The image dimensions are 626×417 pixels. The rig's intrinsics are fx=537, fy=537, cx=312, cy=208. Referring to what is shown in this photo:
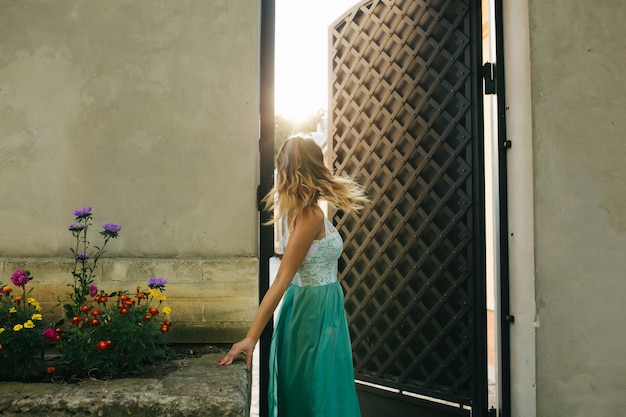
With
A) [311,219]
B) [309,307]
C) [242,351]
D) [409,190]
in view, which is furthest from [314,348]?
[409,190]

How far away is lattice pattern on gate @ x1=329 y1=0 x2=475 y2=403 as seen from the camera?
3873 millimetres

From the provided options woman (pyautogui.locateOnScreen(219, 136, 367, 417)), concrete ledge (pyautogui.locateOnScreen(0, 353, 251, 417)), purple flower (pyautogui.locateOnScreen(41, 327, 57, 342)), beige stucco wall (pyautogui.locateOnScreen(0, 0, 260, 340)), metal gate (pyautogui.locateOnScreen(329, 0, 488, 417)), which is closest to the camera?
concrete ledge (pyautogui.locateOnScreen(0, 353, 251, 417))

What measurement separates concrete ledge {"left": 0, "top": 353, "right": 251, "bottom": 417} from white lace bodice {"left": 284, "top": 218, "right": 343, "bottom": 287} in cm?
70

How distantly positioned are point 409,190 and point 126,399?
2.77m

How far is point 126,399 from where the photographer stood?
2.05m

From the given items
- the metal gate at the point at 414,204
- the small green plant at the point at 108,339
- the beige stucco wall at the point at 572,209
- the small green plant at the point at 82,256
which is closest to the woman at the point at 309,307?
→ the small green plant at the point at 108,339

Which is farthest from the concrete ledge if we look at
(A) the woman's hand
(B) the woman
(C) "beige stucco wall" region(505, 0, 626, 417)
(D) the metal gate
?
(D) the metal gate

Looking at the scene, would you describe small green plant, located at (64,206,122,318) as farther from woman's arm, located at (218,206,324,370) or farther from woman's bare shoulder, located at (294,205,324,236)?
woman's bare shoulder, located at (294,205,324,236)

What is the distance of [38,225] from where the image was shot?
2.98 meters

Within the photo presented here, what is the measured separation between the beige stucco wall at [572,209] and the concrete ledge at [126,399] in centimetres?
193

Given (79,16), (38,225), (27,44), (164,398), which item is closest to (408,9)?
(79,16)

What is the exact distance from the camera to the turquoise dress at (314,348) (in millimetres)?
2656

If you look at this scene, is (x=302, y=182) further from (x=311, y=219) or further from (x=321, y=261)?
(x=321, y=261)

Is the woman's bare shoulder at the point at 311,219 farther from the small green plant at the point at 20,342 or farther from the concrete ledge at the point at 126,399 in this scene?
the small green plant at the point at 20,342
